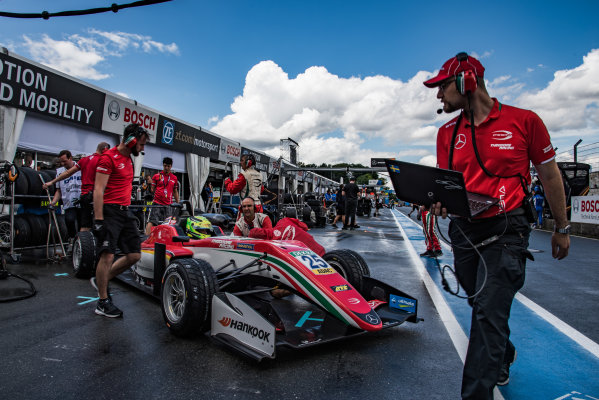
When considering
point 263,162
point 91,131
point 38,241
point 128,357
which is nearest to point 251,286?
point 128,357

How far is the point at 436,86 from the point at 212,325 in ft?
7.47

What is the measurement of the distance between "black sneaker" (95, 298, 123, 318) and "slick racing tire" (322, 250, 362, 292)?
205 centimetres

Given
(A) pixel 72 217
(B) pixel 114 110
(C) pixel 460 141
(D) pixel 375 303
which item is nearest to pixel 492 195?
(C) pixel 460 141

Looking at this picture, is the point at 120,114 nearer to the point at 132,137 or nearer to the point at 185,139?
the point at 185,139

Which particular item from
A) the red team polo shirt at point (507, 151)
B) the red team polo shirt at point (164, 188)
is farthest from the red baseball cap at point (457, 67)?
the red team polo shirt at point (164, 188)

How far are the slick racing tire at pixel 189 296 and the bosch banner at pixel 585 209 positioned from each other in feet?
45.5

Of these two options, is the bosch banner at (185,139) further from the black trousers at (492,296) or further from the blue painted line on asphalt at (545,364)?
the black trousers at (492,296)

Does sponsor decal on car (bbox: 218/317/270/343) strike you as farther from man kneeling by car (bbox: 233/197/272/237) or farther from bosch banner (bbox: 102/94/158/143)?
bosch banner (bbox: 102/94/158/143)

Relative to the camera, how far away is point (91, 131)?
10.2 meters

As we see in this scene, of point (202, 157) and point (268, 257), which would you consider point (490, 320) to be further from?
point (202, 157)

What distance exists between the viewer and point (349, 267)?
3.62 metres

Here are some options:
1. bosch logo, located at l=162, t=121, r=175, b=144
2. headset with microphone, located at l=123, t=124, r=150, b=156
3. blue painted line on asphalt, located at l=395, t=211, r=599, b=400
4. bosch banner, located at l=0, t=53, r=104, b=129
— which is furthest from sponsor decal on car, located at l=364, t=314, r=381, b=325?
bosch logo, located at l=162, t=121, r=175, b=144

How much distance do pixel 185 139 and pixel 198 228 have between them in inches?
416

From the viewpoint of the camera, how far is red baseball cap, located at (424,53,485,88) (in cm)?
198
